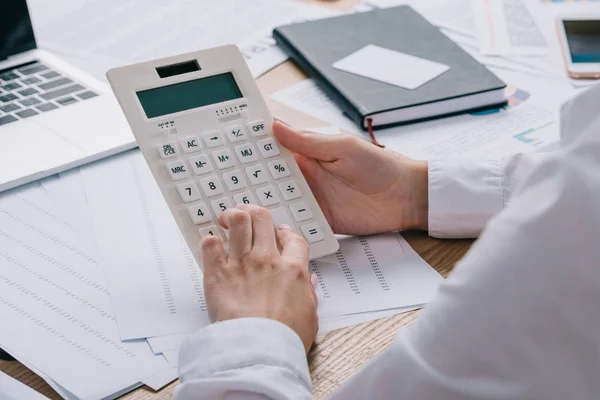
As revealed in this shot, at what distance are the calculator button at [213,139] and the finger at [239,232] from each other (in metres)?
0.09

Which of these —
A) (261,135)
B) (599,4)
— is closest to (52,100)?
(261,135)

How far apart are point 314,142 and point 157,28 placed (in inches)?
19.1

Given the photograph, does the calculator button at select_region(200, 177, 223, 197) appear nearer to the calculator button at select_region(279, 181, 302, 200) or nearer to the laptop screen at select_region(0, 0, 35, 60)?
the calculator button at select_region(279, 181, 302, 200)

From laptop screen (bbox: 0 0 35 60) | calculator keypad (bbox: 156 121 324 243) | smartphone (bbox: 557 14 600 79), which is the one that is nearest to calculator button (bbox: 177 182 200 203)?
calculator keypad (bbox: 156 121 324 243)

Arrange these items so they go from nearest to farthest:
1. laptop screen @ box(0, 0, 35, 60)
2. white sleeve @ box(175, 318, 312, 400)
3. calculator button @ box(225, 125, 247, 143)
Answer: white sleeve @ box(175, 318, 312, 400)
calculator button @ box(225, 125, 247, 143)
laptop screen @ box(0, 0, 35, 60)

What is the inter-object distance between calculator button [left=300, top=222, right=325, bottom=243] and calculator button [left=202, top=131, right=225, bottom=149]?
4.3 inches

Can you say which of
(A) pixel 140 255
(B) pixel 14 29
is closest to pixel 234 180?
(A) pixel 140 255

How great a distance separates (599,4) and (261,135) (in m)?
0.77

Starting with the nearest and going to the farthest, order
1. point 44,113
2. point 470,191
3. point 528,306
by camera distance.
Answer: point 528,306 < point 470,191 < point 44,113

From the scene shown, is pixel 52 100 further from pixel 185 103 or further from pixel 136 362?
pixel 136 362

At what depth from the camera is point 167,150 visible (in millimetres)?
671

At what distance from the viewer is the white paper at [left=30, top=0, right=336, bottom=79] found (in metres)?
1.03

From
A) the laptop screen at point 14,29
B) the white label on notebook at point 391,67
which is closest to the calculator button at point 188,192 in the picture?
the white label on notebook at point 391,67

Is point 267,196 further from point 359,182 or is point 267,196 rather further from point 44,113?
point 44,113
